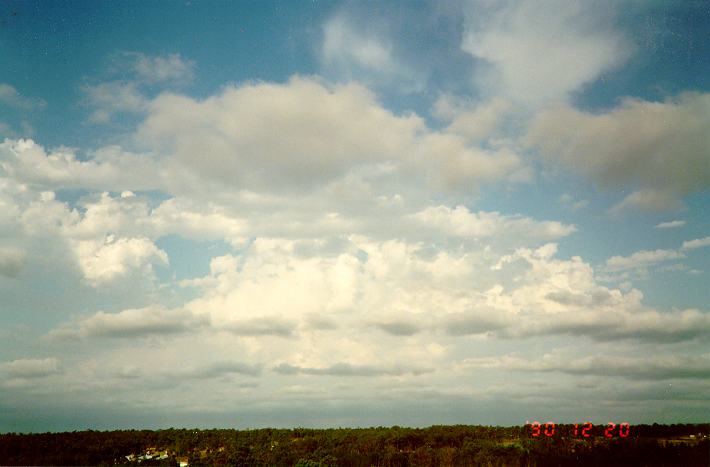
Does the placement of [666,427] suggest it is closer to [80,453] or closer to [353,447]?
[353,447]

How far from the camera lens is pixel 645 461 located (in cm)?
2856

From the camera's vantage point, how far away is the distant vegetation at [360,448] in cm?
3053

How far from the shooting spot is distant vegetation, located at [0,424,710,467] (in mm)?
30531

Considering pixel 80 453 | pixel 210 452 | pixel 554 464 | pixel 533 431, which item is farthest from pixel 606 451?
pixel 80 453

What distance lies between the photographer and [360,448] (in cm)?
3728

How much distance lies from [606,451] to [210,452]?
1047 inches

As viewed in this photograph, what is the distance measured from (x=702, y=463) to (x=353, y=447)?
20506 millimetres

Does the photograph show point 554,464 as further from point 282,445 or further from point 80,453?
point 80,453

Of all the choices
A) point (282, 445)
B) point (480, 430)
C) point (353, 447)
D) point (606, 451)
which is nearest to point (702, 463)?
point (606, 451)

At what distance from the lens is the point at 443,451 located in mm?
33625

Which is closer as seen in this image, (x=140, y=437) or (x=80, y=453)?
(x=80, y=453)

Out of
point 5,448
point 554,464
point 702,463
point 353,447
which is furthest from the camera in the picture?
point 5,448

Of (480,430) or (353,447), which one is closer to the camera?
(353,447)

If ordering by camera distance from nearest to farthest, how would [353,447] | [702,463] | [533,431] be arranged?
[702,463]
[353,447]
[533,431]
